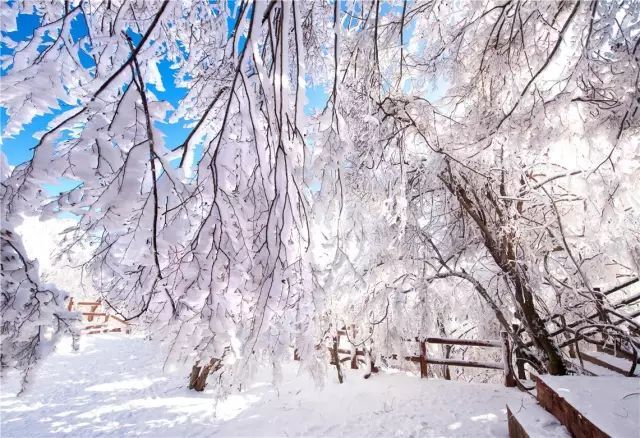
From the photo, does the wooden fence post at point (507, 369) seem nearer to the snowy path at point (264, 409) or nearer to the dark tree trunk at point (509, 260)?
the snowy path at point (264, 409)

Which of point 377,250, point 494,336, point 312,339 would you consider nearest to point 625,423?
point 312,339

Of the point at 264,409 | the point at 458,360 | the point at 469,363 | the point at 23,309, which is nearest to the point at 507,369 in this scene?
the point at 469,363

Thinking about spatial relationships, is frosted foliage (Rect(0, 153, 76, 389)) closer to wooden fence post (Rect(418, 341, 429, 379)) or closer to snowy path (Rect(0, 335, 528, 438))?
snowy path (Rect(0, 335, 528, 438))

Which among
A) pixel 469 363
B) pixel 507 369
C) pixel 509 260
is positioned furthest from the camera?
pixel 469 363

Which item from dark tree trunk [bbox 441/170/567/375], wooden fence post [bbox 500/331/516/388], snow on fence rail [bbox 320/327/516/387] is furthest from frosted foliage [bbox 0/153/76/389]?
wooden fence post [bbox 500/331/516/388]

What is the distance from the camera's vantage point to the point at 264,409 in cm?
646

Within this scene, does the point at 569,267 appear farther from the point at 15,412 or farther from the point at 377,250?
the point at 15,412

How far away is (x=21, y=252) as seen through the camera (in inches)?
79.0

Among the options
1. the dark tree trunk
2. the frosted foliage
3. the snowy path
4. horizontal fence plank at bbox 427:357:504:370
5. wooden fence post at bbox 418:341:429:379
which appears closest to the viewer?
the frosted foliage

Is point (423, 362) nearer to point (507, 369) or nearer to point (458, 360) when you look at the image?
point (458, 360)

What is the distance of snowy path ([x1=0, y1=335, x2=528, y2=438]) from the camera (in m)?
5.08

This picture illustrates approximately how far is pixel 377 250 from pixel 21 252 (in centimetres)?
483

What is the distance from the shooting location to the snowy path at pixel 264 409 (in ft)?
16.7

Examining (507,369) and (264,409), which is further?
(264,409)
